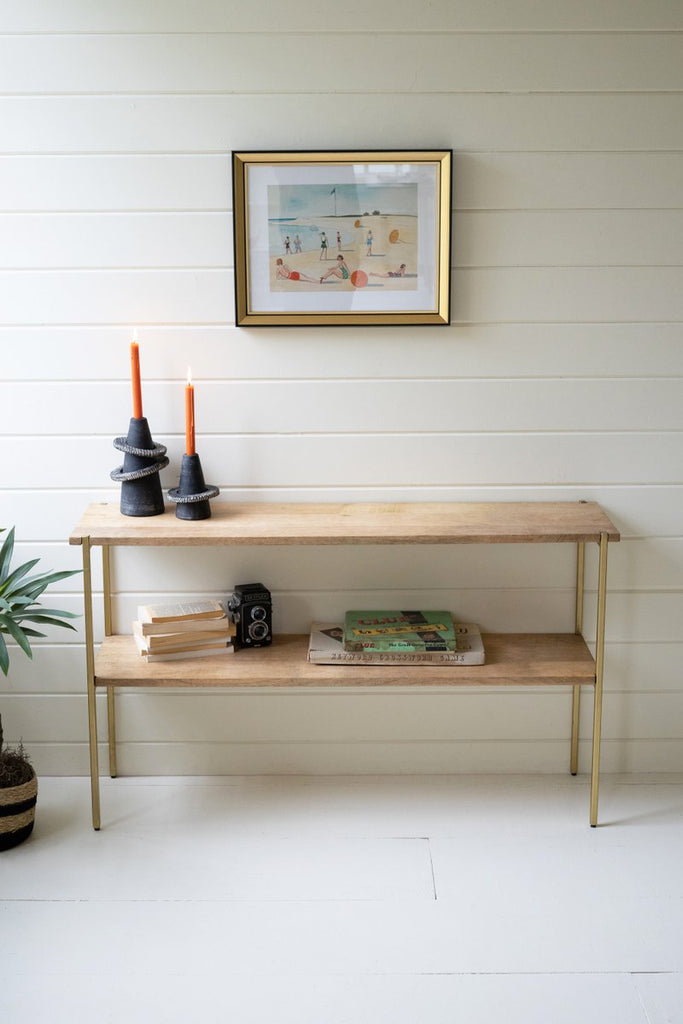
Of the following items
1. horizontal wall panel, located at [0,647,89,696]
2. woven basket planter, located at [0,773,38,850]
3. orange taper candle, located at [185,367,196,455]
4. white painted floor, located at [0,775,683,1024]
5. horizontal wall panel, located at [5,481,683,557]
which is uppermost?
orange taper candle, located at [185,367,196,455]

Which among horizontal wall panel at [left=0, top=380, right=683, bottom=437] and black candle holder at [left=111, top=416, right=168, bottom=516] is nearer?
black candle holder at [left=111, top=416, right=168, bottom=516]

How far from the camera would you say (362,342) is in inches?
104

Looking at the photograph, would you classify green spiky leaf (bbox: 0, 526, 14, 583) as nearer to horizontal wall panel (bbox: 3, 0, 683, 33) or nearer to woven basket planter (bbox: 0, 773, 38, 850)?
woven basket planter (bbox: 0, 773, 38, 850)

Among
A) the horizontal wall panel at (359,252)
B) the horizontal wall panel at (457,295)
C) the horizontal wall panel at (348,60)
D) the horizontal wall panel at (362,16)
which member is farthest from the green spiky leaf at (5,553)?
the horizontal wall panel at (362,16)

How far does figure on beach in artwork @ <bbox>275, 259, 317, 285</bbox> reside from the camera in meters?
2.57

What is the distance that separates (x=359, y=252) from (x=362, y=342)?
0.22 metres

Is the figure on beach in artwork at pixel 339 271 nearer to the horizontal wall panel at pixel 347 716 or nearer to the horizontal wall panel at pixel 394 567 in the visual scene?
the horizontal wall panel at pixel 394 567

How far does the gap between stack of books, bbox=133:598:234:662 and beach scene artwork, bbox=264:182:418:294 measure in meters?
0.82

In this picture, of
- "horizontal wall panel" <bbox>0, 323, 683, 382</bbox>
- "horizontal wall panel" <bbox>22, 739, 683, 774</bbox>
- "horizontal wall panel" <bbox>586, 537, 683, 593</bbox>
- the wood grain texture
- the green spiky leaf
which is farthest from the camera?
"horizontal wall panel" <bbox>22, 739, 683, 774</bbox>

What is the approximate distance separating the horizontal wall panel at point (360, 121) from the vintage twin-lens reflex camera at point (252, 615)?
1.09 m

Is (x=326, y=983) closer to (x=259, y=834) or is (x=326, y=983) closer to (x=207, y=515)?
(x=259, y=834)

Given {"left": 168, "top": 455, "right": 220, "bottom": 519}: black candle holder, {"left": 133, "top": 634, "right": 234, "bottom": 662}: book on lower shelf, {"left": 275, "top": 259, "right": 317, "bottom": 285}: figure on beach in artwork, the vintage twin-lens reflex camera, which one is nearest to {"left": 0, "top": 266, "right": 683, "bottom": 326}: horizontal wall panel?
{"left": 275, "top": 259, "right": 317, "bottom": 285}: figure on beach in artwork

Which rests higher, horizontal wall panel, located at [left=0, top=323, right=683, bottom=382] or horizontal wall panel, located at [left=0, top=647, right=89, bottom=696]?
horizontal wall panel, located at [left=0, top=323, right=683, bottom=382]

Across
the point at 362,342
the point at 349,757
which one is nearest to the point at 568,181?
the point at 362,342
